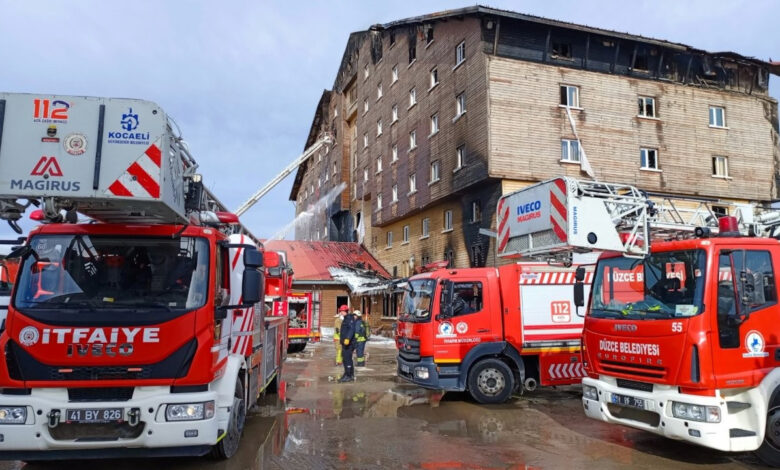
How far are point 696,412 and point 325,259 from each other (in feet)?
99.3

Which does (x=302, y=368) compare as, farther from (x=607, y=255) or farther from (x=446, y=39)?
(x=446, y=39)

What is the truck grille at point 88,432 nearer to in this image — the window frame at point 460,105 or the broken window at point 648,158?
the window frame at point 460,105

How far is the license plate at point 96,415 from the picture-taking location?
192 inches

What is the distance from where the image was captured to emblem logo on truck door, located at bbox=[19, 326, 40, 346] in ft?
16.3

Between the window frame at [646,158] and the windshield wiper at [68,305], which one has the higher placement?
the window frame at [646,158]

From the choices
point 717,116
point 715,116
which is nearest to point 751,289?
point 715,116

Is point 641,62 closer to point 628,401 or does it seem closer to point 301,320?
point 301,320

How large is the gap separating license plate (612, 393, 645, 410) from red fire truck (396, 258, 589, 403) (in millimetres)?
3557

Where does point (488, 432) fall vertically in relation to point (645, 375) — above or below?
below

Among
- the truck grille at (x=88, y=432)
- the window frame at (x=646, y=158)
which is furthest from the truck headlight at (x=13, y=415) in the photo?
the window frame at (x=646, y=158)

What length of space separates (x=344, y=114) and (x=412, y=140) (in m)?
15.4

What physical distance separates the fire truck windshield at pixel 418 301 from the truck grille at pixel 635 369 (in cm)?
389

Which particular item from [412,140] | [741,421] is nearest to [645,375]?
[741,421]

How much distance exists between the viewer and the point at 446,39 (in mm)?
24953
